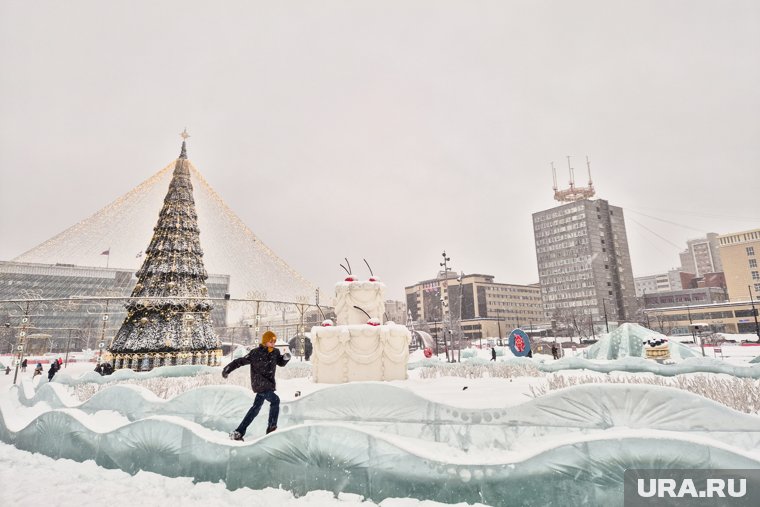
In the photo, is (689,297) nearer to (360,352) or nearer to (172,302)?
(360,352)

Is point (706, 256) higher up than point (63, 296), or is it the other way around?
point (706, 256)

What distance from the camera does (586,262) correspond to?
3691 inches

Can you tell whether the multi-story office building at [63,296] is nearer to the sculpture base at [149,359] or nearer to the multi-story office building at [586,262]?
the sculpture base at [149,359]

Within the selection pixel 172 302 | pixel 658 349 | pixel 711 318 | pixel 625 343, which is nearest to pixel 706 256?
pixel 711 318

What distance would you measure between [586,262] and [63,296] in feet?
346

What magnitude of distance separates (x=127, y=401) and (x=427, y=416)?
6546 mm

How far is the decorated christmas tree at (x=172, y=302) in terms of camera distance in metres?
18.6

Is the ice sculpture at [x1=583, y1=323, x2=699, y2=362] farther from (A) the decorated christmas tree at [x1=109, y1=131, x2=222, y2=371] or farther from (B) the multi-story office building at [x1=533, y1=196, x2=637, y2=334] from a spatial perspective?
(B) the multi-story office building at [x1=533, y1=196, x2=637, y2=334]

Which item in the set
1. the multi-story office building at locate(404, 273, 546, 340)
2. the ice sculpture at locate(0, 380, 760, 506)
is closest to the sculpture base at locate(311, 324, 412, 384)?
the ice sculpture at locate(0, 380, 760, 506)

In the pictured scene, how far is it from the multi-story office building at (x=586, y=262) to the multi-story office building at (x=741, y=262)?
21.5m

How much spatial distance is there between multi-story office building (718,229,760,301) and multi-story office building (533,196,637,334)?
21542 millimetres

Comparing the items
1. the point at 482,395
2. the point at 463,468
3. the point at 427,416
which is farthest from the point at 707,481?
the point at 482,395
